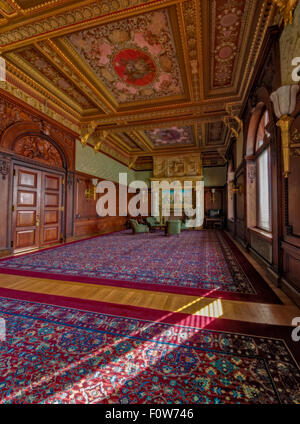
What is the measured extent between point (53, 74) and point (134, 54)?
2449mm

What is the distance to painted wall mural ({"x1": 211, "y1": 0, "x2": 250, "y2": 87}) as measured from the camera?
3.52 meters

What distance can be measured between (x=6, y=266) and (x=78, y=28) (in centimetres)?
514

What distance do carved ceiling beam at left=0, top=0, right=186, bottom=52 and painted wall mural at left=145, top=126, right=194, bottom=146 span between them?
6.11 metres

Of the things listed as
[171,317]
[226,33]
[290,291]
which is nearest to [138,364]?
[171,317]

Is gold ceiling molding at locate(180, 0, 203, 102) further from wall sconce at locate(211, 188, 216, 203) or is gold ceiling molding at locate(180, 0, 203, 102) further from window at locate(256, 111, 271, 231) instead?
wall sconce at locate(211, 188, 216, 203)

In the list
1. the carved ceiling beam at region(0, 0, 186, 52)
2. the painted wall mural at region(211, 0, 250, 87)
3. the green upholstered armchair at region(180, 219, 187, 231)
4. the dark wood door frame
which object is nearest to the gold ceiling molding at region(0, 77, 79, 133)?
the carved ceiling beam at region(0, 0, 186, 52)

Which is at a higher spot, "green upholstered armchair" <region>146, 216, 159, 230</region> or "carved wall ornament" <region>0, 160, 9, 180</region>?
"carved wall ornament" <region>0, 160, 9, 180</region>

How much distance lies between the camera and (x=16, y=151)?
5344 millimetres

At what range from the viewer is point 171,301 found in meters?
2.52

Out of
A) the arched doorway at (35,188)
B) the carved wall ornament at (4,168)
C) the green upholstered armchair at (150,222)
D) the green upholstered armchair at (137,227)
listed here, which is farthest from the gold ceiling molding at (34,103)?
the green upholstered armchair at (150,222)

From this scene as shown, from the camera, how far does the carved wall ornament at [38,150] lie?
218 inches

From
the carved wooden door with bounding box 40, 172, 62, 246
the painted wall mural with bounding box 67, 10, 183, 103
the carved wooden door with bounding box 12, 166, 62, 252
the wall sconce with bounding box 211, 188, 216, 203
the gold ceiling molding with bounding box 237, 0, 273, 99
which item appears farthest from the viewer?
the wall sconce with bounding box 211, 188, 216, 203

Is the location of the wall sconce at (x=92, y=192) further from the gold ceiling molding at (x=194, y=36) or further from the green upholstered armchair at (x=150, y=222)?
the gold ceiling molding at (x=194, y=36)

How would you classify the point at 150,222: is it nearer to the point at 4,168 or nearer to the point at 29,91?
the point at 4,168
